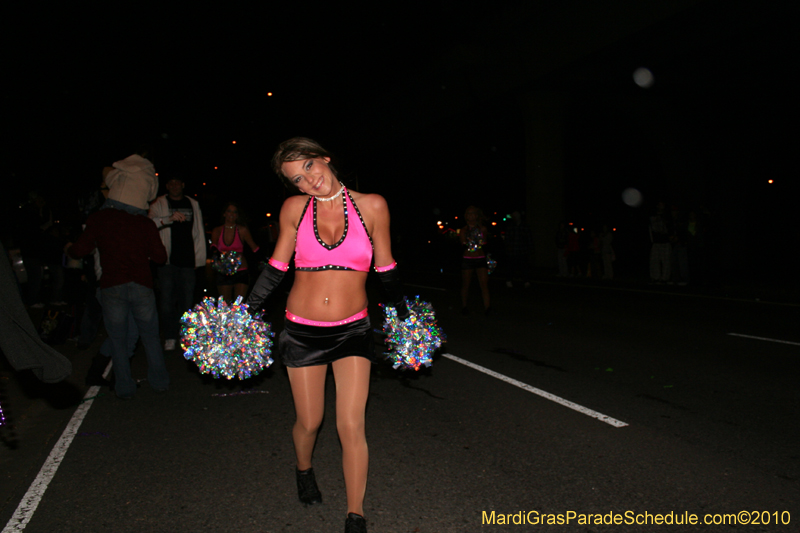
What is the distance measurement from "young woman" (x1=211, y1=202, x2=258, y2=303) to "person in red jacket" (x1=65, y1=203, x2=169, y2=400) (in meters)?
2.67

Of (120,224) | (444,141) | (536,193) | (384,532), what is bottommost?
(384,532)

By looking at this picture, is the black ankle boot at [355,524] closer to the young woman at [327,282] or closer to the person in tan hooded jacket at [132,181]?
the young woman at [327,282]

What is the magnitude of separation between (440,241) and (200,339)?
3063cm

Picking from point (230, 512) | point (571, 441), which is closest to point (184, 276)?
point (230, 512)

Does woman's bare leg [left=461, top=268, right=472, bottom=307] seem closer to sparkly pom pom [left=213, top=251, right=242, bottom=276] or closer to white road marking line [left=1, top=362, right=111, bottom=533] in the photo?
sparkly pom pom [left=213, top=251, right=242, bottom=276]

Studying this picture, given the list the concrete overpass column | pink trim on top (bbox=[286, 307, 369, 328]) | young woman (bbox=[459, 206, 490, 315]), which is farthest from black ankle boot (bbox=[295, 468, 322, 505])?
the concrete overpass column

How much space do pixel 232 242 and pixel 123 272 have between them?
2972 mm

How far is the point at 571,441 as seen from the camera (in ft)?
14.6

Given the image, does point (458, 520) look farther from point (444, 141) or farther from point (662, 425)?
point (444, 141)

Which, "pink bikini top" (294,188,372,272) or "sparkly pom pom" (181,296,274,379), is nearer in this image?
"pink bikini top" (294,188,372,272)

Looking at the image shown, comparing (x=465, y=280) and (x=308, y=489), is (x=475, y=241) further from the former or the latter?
(x=308, y=489)

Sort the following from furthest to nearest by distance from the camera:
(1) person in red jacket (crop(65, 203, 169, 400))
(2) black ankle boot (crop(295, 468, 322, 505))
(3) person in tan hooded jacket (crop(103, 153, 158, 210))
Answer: (3) person in tan hooded jacket (crop(103, 153, 158, 210)) → (1) person in red jacket (crop(65, 203, 169, 400)) → (2) black ankle boot (crop(295, 468, 322, 505))

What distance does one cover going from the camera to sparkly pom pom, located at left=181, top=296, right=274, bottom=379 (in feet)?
10.7

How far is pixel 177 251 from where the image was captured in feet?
24.6
